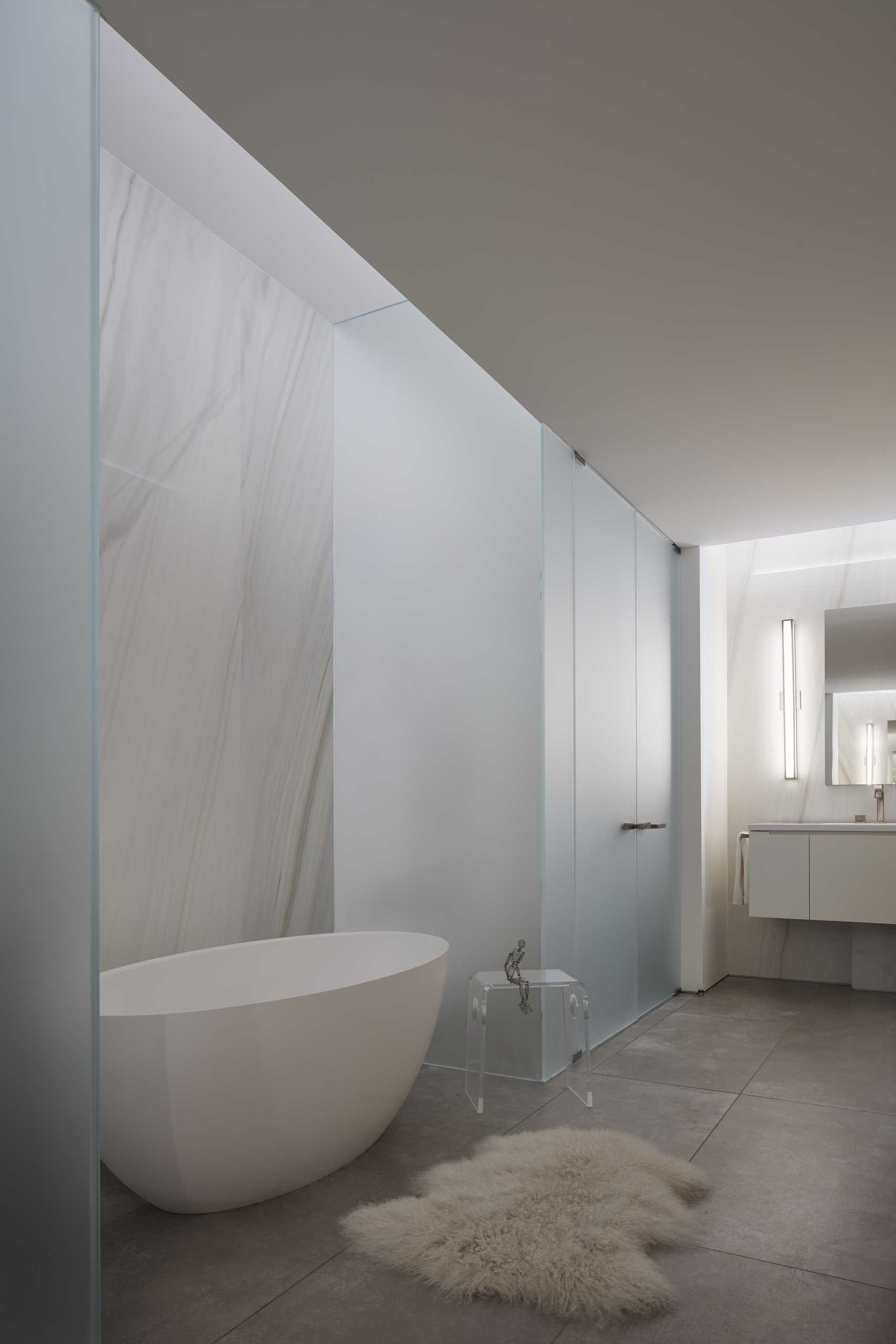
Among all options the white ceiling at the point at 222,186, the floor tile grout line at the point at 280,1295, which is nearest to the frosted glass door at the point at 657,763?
the white ceiling at the point at 222,186

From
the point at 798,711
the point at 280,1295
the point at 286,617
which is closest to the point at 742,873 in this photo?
the point at 798,711

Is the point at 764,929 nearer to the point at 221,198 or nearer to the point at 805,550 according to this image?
the point at 805,550

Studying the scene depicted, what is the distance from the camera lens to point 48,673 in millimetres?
1713

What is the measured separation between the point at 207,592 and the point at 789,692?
3.48 metres

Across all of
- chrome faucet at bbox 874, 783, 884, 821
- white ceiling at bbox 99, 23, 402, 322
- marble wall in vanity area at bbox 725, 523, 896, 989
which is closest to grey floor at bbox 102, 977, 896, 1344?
marble wall in vanity area at bbox 725, 523, 896, 989

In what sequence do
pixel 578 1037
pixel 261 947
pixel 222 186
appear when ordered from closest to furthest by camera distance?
1. pixel 261 947
2. pixel 578 1037
3. pixel 222 186

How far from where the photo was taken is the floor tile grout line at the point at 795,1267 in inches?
85.8

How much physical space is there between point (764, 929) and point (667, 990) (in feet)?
3.05

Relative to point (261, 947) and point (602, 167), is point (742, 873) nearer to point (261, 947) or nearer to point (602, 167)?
point (261, 947)

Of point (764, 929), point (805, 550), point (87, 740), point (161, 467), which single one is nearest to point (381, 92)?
point (87, 740)

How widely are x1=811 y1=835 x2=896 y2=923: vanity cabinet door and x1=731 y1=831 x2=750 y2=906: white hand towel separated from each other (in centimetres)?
33

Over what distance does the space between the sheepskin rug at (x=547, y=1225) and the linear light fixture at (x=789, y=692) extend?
10.3 ft

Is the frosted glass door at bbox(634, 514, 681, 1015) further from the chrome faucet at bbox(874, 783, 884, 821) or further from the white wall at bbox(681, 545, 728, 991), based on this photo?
the chrome faucet at bbox(874, 783, 884, 821)

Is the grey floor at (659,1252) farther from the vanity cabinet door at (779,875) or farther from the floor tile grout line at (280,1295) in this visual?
the vanity cabinet door at (779,875)
